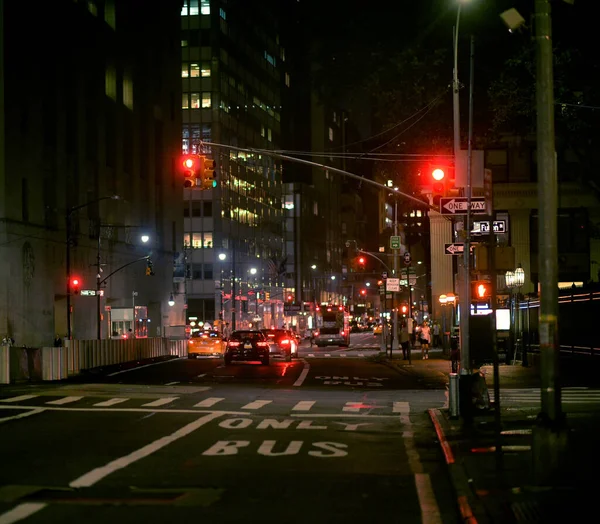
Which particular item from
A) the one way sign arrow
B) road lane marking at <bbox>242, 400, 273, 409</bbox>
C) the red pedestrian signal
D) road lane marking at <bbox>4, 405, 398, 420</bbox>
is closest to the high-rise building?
road lane marking at <bbox>242, 400, 273, 409</bbox>

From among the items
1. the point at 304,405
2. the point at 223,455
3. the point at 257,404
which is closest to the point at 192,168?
the point at 257,404

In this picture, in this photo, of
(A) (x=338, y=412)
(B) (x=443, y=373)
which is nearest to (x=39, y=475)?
(A) (x=338, y=412)

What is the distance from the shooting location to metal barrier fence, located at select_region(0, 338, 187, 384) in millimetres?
29828

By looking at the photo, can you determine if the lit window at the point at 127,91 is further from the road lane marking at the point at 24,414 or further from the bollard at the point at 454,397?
the bollard at the point at 454,397

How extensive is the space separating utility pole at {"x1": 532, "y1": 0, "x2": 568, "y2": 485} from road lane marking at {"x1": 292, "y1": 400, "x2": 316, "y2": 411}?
11342mm

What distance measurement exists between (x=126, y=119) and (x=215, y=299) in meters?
31.6

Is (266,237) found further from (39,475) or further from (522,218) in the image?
(39,475)

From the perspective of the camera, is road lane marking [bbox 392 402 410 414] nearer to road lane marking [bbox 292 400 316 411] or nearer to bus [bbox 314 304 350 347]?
road lane marking [bbox 292 400 316 411]

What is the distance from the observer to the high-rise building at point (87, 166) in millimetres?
52469

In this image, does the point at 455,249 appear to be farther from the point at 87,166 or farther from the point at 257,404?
the point at 87,166

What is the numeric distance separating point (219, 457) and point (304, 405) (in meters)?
9.05

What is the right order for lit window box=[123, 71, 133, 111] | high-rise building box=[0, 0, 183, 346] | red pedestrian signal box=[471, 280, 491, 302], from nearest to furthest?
red pedestrian signal box=[471, 280, 491, 302]
high-rise building box=[0, 0, 183, 346]
lit window box=[123, 71, 133, 111]

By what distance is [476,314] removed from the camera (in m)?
36.9

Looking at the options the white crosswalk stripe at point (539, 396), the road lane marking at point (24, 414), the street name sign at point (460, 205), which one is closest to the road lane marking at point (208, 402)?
the road lane marking at point (24, 414)
